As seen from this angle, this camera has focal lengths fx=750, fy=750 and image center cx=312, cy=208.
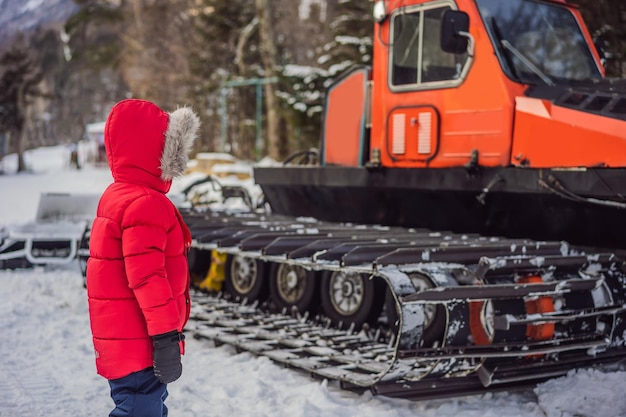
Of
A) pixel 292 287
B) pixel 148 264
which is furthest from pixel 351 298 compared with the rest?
pixel 148 264

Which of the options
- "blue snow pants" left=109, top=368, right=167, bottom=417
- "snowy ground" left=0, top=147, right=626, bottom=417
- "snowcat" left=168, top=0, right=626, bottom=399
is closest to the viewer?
"blue snow pants" left=109, top=368, right=167, bottom=417

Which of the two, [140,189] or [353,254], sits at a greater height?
[140,189]

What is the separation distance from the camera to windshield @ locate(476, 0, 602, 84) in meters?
5.60

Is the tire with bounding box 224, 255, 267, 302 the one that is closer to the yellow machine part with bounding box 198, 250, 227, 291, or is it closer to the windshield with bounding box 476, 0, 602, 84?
the yellow machine part with bounding box 198, 250, 227, 291

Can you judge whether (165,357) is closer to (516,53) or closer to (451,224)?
(451,224)

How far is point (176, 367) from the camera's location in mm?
2945

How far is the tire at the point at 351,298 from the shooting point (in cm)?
568

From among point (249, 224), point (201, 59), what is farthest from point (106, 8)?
point (249, 224)

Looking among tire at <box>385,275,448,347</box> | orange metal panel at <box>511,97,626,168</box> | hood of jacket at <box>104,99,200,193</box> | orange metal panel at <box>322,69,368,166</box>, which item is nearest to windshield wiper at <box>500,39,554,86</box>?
orange metal panel at <box>511,97,626,168</box>

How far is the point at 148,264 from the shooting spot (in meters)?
2.91

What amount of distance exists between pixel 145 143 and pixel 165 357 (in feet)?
2.80

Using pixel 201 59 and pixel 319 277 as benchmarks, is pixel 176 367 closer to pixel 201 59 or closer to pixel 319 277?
pixel 319 277

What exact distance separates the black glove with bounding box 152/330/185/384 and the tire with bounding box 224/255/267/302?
12.7 ft

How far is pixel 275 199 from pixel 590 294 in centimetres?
398
